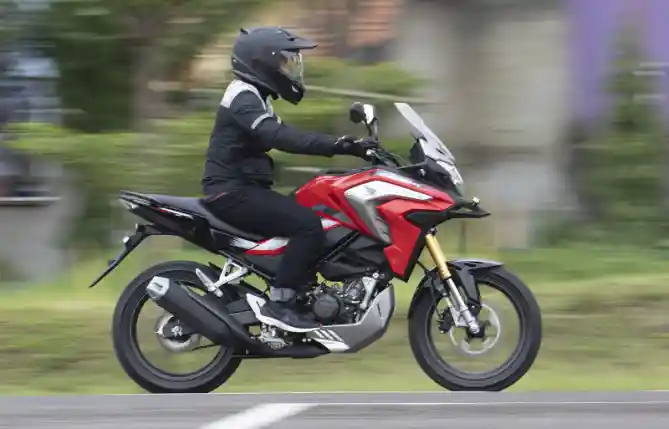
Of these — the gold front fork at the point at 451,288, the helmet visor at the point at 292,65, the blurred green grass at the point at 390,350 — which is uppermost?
the helmet visor at the point at 292,65

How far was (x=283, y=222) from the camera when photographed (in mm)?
6746

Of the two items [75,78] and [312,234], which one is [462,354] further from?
[75,78]

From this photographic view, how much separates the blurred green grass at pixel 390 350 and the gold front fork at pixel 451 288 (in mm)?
907

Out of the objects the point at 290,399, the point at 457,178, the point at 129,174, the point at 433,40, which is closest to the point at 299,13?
the point at 433,40

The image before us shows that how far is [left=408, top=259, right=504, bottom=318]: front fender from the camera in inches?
265

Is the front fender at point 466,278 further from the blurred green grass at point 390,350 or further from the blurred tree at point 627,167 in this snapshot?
the blurred tree at point 627,167

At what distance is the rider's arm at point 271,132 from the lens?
6.54 metres

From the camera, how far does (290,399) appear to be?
6.40 metres

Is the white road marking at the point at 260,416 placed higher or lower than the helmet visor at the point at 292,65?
lower

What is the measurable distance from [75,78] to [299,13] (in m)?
1.99

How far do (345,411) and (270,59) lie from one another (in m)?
1.98

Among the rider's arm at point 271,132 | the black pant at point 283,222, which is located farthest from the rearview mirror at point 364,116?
the black pant at point 283,222

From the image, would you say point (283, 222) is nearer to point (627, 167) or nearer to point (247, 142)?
point (247, 142)

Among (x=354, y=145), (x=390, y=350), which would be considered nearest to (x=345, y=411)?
(x=354, y=145)
